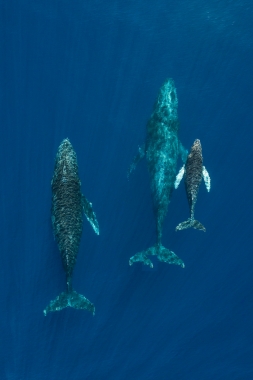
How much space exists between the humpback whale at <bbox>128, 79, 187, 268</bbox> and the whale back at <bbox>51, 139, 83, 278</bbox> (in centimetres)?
324

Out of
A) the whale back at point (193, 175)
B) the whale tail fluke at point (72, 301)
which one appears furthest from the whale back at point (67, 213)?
the whale back at point (193, 175)

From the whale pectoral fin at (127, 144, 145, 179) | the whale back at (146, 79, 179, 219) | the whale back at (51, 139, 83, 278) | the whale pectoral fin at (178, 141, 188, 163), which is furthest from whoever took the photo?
the whale pectoral fin at (127, 144, 145, 179)

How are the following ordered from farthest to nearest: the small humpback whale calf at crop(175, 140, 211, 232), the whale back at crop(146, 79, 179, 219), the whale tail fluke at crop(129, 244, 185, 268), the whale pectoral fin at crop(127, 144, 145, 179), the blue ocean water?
1. the whale pectoral fin at crop(127, 144, 145, 179)
2. the blue ocean water
3. the whale back at crop(146, 79, 179, 219)
4. the whale tail fluke at crop(129, 244, 185, 268)
5. the small humpback whale calf at crop(175, 140, 211, 232)

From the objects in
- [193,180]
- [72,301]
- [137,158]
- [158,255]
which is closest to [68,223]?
[72,301]

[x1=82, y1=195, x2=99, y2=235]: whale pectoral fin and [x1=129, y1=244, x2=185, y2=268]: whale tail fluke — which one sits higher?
[x1=82, y1=195, x2=99, y2=235]: whale pectoral fin

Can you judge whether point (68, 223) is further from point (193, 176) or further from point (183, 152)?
point (183, 152)

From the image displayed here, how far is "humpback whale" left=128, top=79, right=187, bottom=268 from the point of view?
862 inches

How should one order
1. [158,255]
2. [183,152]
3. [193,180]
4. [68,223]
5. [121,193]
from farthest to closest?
[121,193] → [183,152] → [158,255] → [193,180] → [68,223]

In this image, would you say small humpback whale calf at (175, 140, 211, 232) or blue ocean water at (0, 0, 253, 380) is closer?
small humpback whale calf at (175, 140, 211, 232)

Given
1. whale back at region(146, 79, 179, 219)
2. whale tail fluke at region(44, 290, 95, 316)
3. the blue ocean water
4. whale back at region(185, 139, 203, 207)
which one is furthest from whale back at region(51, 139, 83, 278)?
whale back at region(185, 139, 203, 207)

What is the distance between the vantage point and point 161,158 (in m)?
22.5

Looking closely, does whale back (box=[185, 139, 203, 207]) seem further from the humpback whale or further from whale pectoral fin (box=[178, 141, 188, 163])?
whale pectoral fin (box=[178, 141, 188, 163])

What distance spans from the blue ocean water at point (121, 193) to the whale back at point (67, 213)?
2765 millimetres

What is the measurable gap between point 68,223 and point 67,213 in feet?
1.47
